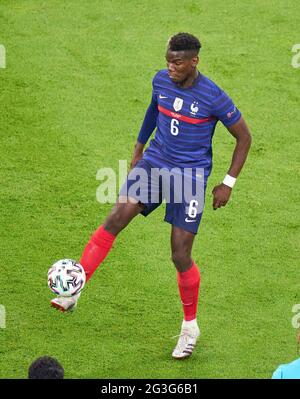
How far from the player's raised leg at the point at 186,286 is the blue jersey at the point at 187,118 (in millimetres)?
599

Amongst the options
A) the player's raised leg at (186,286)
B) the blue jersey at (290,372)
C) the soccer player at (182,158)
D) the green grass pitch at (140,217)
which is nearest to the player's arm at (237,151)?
the soccer player at (182,158)

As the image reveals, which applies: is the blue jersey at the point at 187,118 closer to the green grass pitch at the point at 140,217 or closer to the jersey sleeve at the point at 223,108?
the jersey sleeve at the point at 223,108

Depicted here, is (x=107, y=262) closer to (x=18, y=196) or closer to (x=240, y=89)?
(x=18, y=196)

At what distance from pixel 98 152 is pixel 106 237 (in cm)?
338

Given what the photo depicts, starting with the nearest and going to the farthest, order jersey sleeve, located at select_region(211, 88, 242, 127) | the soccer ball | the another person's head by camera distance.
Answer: the soccer ball → the another person's head → jersey sleeve, located at select_region(211, 88, 242, 127)

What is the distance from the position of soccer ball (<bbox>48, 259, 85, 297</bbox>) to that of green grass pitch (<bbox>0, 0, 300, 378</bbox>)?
2.43ft

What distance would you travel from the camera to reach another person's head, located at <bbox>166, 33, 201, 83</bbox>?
9344mm

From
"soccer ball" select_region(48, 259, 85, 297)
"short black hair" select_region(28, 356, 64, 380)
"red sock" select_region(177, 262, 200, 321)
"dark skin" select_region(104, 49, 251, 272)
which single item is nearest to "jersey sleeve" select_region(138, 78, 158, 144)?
"dark skin" select_region(104, 49, 251, 272)

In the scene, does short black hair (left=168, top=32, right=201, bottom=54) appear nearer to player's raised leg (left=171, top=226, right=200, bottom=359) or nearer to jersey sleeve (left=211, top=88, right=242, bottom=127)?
jersey sleeve (left=211, top=88, right=242, bottom=127)

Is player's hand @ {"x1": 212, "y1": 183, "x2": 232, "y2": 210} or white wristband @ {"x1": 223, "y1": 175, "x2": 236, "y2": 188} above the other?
white wristband @ {"x1": 223, "y1": 175, "x2": 236, "y2": 188}

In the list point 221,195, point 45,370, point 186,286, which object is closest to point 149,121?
point 221,195

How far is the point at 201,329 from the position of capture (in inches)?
400

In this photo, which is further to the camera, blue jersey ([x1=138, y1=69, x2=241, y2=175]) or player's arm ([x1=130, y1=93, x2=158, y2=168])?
player's arm ([x1=130, y1=93, x2=158, y2=168])
